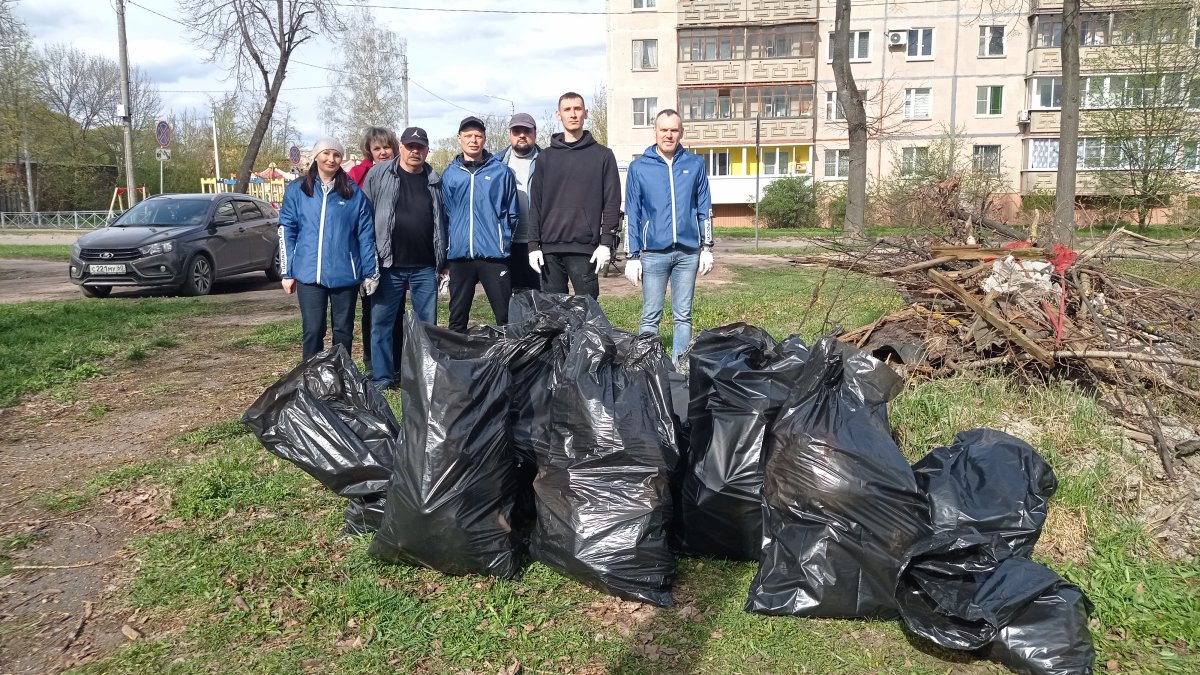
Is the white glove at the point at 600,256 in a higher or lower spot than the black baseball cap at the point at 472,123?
lower

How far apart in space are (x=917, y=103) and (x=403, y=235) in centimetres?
3869

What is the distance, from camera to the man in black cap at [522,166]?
5.90m

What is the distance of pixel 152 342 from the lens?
307 inches

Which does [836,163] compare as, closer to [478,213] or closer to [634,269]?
[634,269]

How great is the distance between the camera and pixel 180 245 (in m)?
11.6

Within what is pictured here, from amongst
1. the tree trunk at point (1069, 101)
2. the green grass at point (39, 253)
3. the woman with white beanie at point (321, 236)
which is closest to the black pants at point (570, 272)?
the woman with white beanie at point (321, 236)

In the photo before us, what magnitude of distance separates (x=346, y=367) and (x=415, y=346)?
0.82 metres

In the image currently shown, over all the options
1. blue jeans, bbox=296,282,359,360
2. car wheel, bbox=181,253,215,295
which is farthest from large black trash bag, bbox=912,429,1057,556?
car wheel, bbox=181,253,215,295

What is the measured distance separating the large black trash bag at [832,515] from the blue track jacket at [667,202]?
2564 millimetres

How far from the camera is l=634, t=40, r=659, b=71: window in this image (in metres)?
40.1

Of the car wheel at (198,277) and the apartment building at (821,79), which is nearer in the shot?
the car wheel at (198,277)

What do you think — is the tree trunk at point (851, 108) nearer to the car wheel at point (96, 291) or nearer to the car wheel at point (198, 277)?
the car wheel at point (198, 277)

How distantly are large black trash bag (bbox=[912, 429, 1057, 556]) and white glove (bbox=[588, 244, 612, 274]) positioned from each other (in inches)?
104

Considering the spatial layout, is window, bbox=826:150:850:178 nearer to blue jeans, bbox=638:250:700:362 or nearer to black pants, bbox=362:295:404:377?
blue jeans, bbox=638:250:700:362
